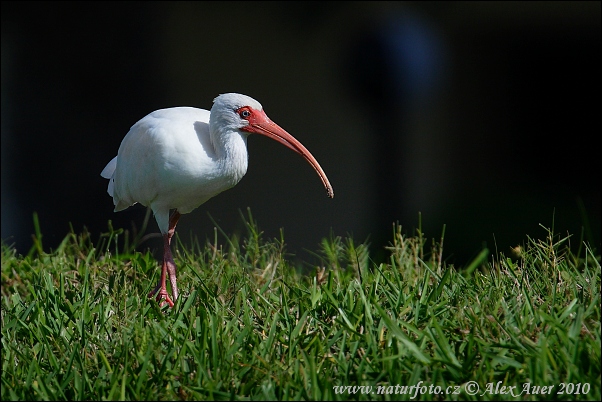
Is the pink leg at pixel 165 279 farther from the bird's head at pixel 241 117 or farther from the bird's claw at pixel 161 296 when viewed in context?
the bird's head at pixel 241 117

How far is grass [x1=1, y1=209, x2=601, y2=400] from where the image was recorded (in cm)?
309

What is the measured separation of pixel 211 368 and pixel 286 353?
0.31 meters

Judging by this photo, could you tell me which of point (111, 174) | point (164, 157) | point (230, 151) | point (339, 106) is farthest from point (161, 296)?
point (339, 106)

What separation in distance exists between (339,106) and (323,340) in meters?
5.42

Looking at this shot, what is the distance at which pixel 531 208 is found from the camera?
362 inches

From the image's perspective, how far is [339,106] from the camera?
871cm

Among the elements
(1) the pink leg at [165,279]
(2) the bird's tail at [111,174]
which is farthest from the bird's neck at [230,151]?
(2) the bird's tail at [111,174]

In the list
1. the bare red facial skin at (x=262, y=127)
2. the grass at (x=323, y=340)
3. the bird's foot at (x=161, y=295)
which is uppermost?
the bare red facial skin at (x=262, y=127)

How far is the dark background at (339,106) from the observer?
8258 mm

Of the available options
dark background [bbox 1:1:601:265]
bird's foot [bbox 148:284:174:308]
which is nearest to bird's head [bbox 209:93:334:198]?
bird's foot [bbox 148:284:174:308]

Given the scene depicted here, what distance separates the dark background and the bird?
3416mm

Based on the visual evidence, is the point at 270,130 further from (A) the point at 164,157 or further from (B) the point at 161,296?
(B) the point at 161,296

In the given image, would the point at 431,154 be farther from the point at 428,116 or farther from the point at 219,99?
the point at 219,99

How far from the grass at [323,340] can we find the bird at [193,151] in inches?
20.8
